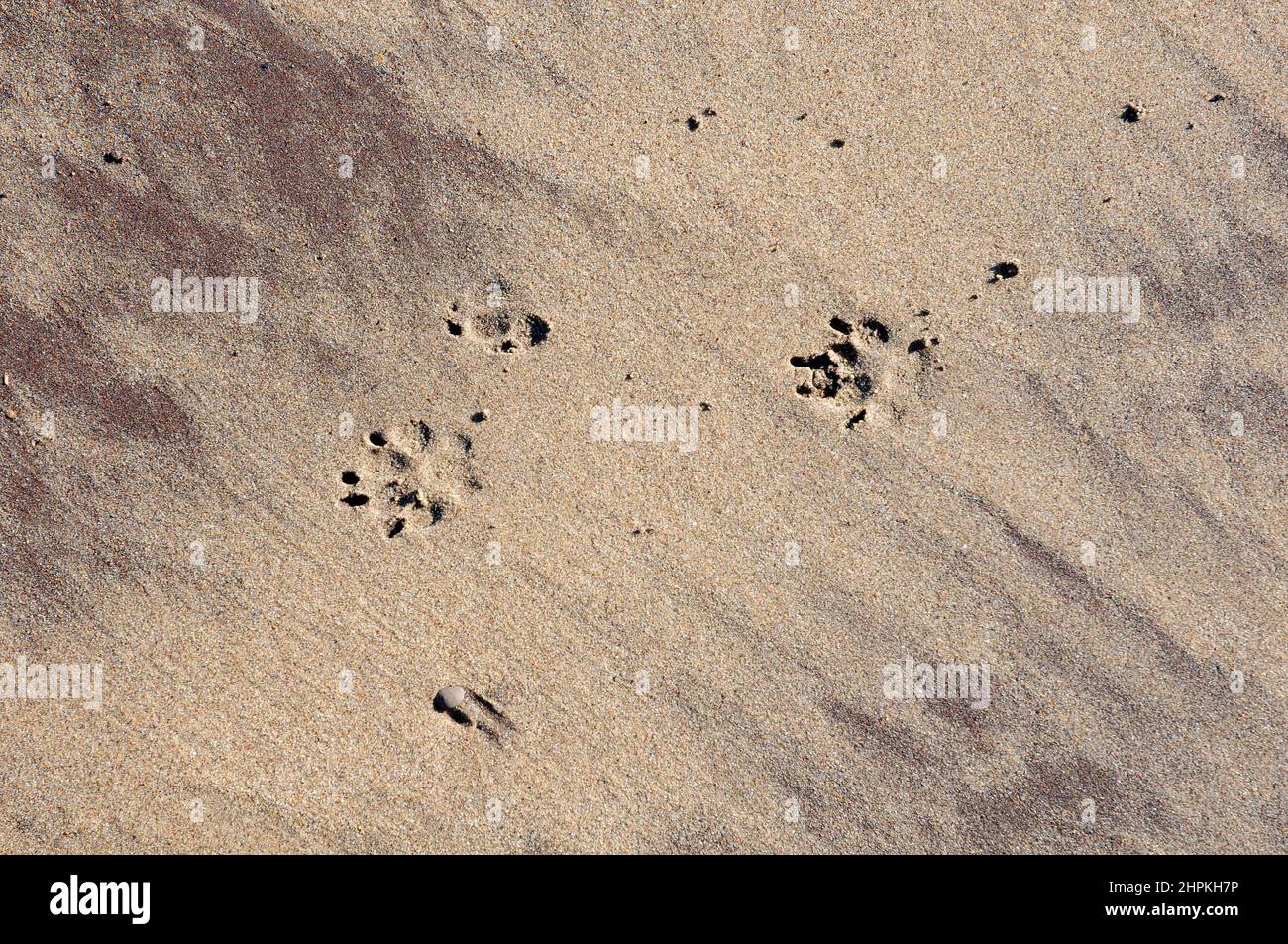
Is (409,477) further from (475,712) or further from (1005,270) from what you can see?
(1005,270)

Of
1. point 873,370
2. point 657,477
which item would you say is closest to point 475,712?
point 657,477

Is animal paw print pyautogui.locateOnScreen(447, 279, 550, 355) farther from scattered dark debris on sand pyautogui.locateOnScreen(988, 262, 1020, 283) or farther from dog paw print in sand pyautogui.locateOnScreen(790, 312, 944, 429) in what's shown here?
scattered dark debris on sand pyautogui.locateOnScreen(988, 262, 1020, 283)

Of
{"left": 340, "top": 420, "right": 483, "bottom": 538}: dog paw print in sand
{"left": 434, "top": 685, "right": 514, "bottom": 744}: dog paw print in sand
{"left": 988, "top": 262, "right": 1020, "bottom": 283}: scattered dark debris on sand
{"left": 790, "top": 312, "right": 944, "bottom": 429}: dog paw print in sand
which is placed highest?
{"left": 988, "top": 262, "right": 1020, "bottom": 283}: scattered dark debris on sand

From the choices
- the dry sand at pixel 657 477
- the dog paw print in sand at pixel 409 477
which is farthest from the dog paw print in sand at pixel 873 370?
the dog paw print in sand at pixel 409 477

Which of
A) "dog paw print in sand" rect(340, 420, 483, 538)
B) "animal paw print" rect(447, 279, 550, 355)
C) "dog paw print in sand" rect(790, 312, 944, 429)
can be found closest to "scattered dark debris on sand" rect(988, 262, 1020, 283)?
Result: "dog paw print in sand" rect(790, 312, 944, 429)

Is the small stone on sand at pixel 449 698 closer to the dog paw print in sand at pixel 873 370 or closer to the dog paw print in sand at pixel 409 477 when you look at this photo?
the dog paw print in sand at pixel 409 477

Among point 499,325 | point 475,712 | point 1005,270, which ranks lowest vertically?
point 475,712

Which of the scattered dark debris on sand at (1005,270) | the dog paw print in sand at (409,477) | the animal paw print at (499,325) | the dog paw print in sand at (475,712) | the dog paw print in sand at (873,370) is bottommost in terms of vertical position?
the dog paw print in sand at (475,712)
